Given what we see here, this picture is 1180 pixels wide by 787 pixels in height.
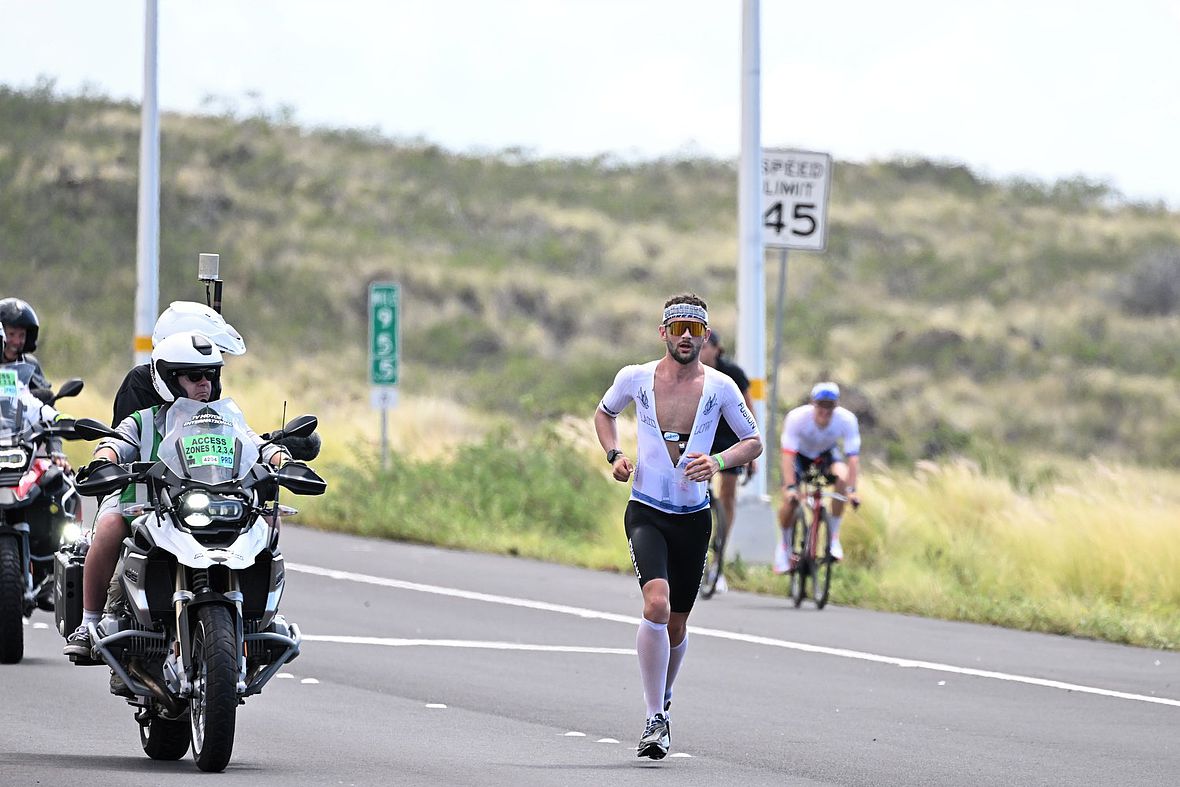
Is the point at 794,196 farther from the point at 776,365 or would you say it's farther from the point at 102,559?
the point at 102,559

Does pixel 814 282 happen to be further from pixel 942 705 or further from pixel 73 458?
pixel 942 705

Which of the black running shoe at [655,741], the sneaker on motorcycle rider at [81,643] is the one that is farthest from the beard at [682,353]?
the sneaker on motorcycle rider at [81,643]

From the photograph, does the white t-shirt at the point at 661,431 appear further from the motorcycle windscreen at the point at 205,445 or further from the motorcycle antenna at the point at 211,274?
the motorcycle windscreen at the point at 205,445

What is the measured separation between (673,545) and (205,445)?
8.58 feet

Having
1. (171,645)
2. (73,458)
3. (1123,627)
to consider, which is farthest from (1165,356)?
(171,645)

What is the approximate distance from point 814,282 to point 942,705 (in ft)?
190

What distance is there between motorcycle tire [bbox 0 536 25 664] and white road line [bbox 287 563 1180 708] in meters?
2.54

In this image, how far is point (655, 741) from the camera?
10.3m

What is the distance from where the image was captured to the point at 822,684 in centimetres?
1348

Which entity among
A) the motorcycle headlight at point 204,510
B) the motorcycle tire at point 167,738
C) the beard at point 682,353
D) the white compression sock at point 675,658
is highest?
the beard at point 682,353

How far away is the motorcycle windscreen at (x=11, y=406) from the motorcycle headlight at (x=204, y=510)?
433 cm

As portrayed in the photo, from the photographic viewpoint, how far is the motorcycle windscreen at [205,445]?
9.33 m

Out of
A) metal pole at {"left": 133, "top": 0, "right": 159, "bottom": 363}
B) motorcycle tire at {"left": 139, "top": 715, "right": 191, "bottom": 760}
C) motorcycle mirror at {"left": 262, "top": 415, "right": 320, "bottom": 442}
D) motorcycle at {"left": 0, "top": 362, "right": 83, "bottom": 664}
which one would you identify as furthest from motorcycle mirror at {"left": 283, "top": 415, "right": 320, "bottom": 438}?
metal pole at {"left": 133, "top": 0, "right": 159, "bottom": 363}

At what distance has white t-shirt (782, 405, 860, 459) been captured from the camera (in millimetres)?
18078
